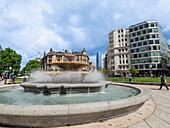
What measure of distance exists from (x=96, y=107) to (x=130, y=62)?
183 feet

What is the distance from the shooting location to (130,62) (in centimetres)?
5194

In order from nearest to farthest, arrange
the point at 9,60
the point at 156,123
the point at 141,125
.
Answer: the point at 141,125 → the point at 156,123 → the point at 9,60

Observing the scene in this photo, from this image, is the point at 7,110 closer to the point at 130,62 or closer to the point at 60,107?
the point at 60,107

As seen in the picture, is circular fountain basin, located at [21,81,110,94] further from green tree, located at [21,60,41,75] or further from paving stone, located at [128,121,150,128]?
green tree, located at [21,60,41,75]

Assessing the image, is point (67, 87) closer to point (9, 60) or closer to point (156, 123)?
point (156, 123)

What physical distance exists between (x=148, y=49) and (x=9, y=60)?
62771 millimetres

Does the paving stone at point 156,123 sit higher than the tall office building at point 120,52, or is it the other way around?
the tall office building at point 120,52

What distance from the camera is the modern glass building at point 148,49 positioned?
4448 cm

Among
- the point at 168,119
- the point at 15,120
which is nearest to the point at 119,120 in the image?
the point at 168,119

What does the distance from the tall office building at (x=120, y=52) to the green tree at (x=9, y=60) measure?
4917cm

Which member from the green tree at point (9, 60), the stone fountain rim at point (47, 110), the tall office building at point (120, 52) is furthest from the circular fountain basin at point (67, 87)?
the tall office building at point (120, 52)

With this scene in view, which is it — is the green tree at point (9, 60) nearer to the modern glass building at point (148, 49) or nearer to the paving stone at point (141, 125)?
the paving stone at point (141, 125)

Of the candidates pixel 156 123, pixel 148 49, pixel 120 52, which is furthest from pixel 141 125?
pixel 120 52

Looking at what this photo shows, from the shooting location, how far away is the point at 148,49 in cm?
4641
